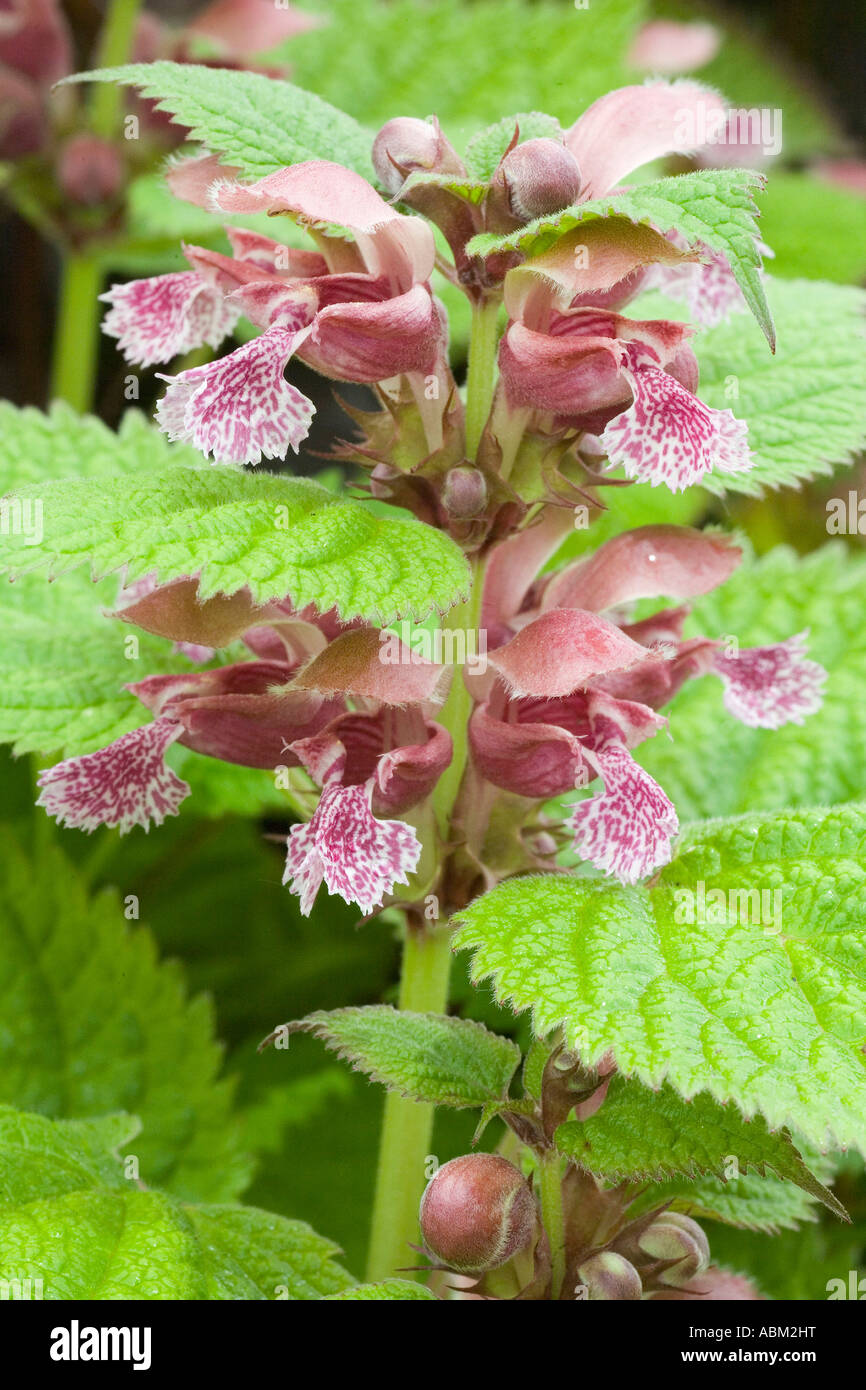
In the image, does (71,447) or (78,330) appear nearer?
(71,447)

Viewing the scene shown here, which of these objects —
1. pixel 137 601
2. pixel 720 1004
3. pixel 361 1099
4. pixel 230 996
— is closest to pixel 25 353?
pixel 230 996

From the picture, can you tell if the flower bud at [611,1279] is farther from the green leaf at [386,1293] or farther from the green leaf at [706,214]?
the green leaf at [706,214]

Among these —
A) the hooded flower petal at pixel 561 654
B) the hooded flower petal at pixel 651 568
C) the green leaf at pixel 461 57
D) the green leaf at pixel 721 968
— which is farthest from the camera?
the green leaf at pixel 461 57

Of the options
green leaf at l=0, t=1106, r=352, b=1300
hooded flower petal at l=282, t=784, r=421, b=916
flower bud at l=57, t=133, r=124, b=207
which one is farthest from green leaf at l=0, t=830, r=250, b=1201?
flower bud at l=57, t=133, r=124, b=207

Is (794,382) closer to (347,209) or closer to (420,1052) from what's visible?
(347,209)

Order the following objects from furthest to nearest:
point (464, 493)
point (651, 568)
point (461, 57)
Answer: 1. point (461, 57)
2. point (651, 568)
3. point (464, 493)

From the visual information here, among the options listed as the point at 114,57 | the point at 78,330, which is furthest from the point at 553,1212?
the point at 114,57

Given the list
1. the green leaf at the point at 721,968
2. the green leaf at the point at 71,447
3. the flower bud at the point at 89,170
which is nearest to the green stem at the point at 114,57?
the flower bud at the point at 89,170
